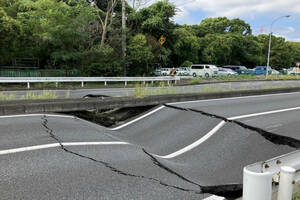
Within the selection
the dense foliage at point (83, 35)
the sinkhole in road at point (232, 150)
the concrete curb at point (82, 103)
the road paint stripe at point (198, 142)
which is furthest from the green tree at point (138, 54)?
the road paint stripe at point (198, 142)

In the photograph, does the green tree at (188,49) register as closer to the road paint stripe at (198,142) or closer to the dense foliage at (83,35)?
the dense foliage at (83,35)

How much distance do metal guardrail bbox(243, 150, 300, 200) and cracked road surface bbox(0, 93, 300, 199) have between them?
891 mm

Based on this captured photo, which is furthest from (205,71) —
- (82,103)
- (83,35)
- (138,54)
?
(82,103)

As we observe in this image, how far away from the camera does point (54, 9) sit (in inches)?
770

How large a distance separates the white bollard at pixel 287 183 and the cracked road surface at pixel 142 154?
986 mm

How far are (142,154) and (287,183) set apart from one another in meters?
2.77

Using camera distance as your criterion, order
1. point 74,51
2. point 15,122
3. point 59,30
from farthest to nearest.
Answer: point 74,51 < point 59,30 < point 15,122

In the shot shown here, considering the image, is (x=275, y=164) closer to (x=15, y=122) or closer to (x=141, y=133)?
(x=141, y=133)

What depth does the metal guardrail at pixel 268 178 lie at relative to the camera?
2.21m

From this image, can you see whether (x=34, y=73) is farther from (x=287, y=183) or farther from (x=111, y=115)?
(x=287, y=183)

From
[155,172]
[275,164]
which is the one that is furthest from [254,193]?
[155,172]

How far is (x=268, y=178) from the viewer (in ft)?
7.29

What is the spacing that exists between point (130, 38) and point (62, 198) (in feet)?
73.1

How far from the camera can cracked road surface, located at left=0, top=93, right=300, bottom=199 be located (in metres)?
3.17
